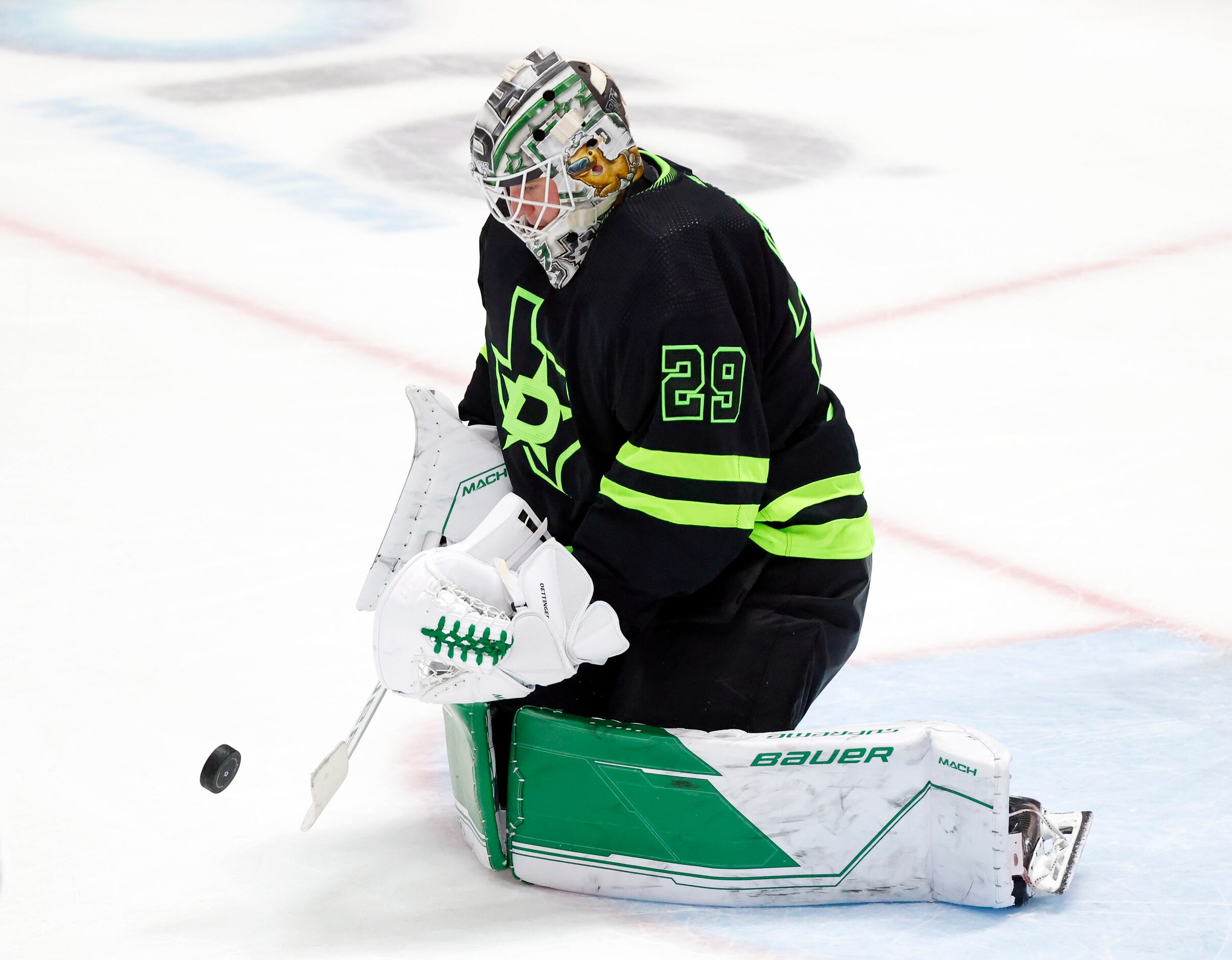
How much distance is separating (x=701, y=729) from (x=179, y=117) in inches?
180

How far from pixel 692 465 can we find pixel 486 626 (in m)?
0.29

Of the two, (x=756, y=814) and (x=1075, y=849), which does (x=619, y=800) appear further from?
(x=1075, y=849)

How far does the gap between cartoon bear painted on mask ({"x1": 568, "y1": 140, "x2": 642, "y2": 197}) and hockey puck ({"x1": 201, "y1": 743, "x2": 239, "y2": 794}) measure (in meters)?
0.82

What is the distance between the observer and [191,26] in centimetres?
721

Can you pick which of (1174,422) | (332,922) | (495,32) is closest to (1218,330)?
(1174,422)

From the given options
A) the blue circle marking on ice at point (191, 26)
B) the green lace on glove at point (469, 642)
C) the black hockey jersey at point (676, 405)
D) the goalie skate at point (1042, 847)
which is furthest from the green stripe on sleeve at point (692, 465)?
the blue circle marking on ice at point (191, 26)

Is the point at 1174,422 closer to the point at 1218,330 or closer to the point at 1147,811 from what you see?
the point at 1218,330

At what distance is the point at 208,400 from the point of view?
3639 mm

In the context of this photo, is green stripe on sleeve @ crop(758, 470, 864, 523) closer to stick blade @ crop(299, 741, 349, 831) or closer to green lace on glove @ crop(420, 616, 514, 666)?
green lace on glove @ crop(420, 616, 514, 666)

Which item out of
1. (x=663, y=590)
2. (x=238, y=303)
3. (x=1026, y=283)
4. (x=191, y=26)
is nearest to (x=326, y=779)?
(x=663, y=590)

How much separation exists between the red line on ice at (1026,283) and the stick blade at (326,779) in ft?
7.84

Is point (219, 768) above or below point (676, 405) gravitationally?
below

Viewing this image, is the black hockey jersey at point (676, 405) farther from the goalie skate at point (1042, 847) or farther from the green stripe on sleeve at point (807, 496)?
the goalie skate at point (1042, 847)

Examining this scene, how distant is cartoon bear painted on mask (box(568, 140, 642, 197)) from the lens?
1854mm
